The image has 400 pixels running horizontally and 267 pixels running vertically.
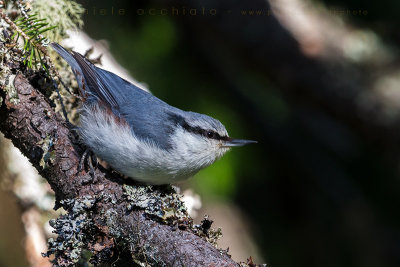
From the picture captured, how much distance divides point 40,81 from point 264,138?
8.76ft

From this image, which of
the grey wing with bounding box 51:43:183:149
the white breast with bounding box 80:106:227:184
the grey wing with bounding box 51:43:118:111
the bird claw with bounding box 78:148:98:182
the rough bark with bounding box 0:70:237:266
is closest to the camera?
the rough bark with bounding box 0:70:237:266

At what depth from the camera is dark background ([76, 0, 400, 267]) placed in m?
4.46

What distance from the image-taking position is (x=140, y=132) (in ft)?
8.57

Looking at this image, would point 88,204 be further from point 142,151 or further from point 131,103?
point 131,103

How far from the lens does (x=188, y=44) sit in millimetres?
4133

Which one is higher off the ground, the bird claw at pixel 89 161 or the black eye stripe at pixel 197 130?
the black eye stripe at pixel 197 130

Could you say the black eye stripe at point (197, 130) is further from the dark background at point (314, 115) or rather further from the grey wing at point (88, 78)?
the dark background at point (314, 115)

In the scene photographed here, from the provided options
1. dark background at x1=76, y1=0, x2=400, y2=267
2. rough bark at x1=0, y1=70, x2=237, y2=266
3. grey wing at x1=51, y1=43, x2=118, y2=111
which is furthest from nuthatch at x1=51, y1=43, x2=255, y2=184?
dark background at x1=76, y1=0, x2=400, y2=267

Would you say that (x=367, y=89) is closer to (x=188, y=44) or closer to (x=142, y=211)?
(x=188, y=44)

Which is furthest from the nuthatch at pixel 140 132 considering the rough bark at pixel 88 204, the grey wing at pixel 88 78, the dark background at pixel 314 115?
the dark background at pixel 314 115

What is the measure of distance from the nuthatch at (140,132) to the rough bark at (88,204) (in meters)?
0.17

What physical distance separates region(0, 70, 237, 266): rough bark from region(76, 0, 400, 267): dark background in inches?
79.8

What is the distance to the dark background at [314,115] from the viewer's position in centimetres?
446

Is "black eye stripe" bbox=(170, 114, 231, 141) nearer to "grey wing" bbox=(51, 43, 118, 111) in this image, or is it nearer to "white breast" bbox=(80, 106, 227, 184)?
"white breast" bbox=(80, 106, 227, 184)
